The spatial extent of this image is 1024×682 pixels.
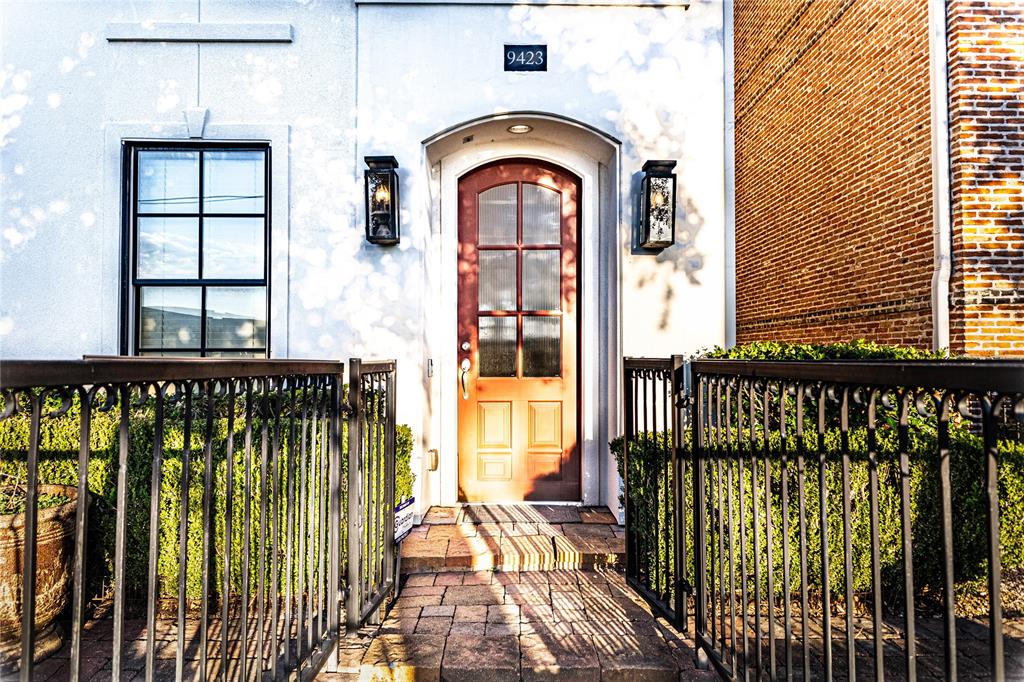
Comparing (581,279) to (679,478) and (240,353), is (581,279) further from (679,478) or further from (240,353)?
(240,353)

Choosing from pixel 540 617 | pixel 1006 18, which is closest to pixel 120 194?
pixel 540 617

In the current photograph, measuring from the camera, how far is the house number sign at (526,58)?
4.36 metres

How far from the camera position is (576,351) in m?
4.68

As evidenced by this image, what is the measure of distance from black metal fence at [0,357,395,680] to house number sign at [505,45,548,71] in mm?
2642

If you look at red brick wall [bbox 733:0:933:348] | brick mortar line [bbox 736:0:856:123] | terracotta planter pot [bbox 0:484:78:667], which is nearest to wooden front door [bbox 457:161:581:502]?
terracotta planter pot [bbox 0:484:78:667]

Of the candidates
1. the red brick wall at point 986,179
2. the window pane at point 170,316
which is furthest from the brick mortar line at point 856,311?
the window pane at point 170,316

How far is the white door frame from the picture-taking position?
4.50 meters

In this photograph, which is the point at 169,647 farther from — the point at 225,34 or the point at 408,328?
the point at 225,34

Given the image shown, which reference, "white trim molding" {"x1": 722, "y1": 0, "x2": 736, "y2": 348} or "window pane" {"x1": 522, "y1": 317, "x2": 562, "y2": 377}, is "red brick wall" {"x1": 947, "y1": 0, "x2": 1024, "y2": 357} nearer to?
"white trim molding" {"x1": 722, "y1": 0, "x2": 736, "y2": 348}

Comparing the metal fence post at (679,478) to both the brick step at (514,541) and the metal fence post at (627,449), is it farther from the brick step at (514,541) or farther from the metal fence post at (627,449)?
the brick step at (514,541)

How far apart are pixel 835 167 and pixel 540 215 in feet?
10.8

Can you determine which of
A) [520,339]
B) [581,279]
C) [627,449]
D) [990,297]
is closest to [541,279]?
[581,279]

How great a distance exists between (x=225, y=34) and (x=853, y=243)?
18.9 ft

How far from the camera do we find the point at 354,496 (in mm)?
2562
